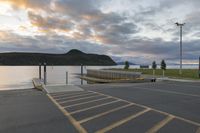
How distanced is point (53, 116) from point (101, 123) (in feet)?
6.40

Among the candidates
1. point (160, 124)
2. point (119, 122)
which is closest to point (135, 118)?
point (119, 122)

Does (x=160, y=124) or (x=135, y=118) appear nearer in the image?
(x=160, y=124)

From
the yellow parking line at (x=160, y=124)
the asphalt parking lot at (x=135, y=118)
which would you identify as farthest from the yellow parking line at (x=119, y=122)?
the yellow parking line at (x=160, y=124)

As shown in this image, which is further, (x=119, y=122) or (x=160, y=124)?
(x=119, y=122)

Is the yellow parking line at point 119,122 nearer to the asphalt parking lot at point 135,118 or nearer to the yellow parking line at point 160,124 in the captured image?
the asphalt parking lot at point 135,118

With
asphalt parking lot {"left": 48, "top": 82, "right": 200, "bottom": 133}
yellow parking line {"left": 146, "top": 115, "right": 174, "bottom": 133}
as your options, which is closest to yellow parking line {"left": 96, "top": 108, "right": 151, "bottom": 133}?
asphalt parking lot {"left": 48, "top": 82, "right": 200, "bottom": 133}

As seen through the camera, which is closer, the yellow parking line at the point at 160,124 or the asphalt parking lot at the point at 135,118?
the yellow parking line at the point at 160,124

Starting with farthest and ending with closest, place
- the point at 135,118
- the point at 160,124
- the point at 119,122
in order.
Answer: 1. the point at 135,118
2. the point at 119,122
3. the point at 160,124

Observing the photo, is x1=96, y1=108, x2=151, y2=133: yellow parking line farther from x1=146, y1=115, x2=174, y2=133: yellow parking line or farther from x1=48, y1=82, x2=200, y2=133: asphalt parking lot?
x1=146, y1=115, x2=174, y2=133: yellow parking line

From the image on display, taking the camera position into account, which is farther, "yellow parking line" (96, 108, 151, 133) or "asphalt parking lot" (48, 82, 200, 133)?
"asphalt parking lot" (48, 82, 200, 133)

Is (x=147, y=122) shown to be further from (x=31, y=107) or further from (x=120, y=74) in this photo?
(x=120, y=74)

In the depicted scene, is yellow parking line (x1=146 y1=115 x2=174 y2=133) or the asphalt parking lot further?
the asphalt parking lot

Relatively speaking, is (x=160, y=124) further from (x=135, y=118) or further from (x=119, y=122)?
(x=119, y=122)

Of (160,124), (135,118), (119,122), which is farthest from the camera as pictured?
(135,118)
